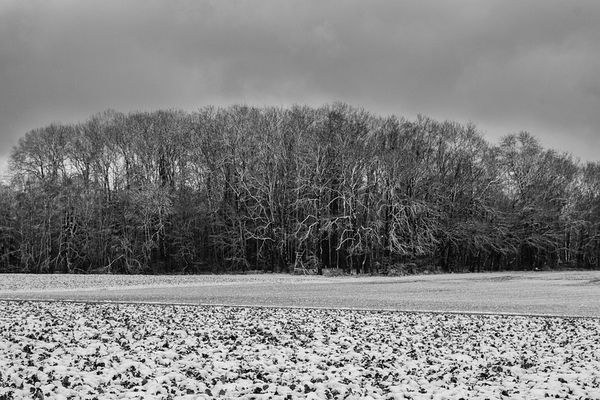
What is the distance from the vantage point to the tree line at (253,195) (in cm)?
6369

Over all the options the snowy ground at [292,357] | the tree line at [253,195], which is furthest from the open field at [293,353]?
the tree line at [253,195]

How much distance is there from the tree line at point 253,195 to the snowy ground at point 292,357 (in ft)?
138

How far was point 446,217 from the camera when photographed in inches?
2731

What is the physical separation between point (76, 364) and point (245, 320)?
8025 millimetres

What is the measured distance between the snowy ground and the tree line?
42.0 metres

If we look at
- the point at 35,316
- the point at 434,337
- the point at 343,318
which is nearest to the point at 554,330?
the point at 434,337

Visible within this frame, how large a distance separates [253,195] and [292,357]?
2142 inches

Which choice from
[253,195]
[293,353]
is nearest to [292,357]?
[293,353]

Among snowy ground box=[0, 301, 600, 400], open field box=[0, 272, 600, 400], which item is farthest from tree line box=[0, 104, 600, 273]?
snowy ground box=[0, 301, 600, 400]

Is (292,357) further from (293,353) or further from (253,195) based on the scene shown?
(253,195)

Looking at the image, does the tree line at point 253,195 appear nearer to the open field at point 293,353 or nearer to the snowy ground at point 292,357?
the open field at point 293,353

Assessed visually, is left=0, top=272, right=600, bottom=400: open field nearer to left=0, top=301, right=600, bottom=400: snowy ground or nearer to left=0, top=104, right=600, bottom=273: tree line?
left=0, top=301, right=600, bottom=400: snowy ground

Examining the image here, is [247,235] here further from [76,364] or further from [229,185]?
[76,364]

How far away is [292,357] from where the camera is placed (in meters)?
13.0
